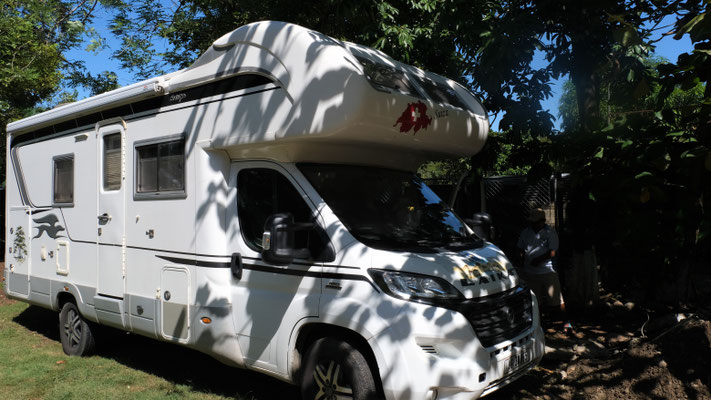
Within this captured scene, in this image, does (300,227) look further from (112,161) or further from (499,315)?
(112,161)

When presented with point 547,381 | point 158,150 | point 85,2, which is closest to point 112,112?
point 158,150

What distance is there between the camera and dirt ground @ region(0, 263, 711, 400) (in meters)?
4.35

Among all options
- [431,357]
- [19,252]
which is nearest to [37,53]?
[19,252]

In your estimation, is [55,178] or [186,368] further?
[55,178]

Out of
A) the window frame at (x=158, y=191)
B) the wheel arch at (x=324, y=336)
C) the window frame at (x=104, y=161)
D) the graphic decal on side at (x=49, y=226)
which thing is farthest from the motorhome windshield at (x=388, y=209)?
the graphic decal on side at (x=49, y=226)

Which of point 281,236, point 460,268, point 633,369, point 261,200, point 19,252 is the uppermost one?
point 261,200

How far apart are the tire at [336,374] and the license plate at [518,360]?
3.09ft

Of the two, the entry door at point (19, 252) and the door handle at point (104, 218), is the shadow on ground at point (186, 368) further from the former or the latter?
the door handle at point (104, 218)

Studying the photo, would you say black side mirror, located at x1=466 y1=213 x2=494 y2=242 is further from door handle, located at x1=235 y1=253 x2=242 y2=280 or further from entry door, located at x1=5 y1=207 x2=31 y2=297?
entry door, located at x1=5 y1=207 x2=31 y2=297

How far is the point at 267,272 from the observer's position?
436 centimetres

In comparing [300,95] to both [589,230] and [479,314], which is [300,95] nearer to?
[479,314]

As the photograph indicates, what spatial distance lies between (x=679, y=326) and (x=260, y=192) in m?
3.78

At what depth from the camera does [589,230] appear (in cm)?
738

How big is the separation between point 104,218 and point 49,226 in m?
1.41
